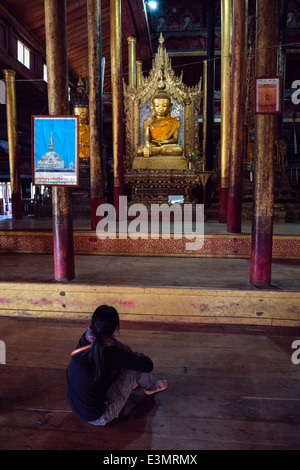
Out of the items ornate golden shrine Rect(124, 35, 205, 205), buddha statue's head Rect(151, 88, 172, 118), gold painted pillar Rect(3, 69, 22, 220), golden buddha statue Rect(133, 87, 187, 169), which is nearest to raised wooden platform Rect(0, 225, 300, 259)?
gold painted pillar Rect(3, 69, 22, 220)

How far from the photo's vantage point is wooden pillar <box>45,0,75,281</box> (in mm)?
3441

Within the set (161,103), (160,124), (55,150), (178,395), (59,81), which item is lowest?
(178,395)

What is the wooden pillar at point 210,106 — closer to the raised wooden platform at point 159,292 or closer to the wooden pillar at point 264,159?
the raised wooden platform at point 159,292

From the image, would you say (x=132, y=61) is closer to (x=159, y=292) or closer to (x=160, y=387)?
(x=159, y=292)

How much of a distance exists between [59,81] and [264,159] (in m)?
2.08

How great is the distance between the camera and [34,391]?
2.23m

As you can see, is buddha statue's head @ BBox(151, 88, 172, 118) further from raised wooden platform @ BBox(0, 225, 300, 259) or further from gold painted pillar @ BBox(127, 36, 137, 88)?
raised wooden platform @ BBox(0, 225, 300, 259)

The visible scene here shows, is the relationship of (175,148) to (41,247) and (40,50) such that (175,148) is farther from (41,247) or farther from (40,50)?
(40,50)

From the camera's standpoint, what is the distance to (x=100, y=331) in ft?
6.07

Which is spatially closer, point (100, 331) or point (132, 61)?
point (100, 331)

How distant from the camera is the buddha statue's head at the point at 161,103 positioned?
8.91 metres

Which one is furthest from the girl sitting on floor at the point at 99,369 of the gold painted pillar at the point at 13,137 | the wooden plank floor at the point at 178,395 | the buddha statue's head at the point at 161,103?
the buddha statue's head at the point at 161,103

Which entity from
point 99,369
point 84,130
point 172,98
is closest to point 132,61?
point 172,98

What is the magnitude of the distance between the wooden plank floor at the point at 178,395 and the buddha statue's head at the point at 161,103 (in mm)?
6926
